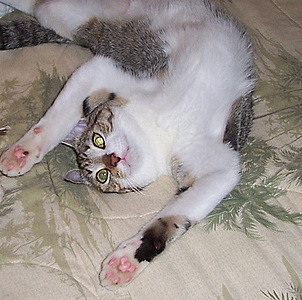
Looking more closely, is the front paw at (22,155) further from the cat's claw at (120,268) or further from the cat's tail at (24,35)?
the cat's tail at (24,35)

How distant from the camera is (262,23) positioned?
2225 millimetres

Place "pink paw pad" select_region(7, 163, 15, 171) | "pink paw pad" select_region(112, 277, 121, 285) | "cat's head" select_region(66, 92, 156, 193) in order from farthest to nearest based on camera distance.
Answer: "cat's head" select_region(66, 92, 156, 193)
"pink paw pad" select_region(7, 163, 15, 171)
"pink paw pad" select_region(112, 277, 121, 285)

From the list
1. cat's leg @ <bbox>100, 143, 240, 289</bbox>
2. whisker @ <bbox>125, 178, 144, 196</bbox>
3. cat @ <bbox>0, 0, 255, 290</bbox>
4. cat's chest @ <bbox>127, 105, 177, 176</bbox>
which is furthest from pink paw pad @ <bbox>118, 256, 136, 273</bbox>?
cat's chest @ <bbox>127, 105, 177, 176</bbox>

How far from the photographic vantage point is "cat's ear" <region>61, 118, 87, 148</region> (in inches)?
71.4

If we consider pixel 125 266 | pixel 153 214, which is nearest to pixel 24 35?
pixel 153 214

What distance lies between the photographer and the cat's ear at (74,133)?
1812mm

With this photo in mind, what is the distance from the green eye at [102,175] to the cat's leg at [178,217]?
0.92 feet

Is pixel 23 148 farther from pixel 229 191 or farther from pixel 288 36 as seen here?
pixel 288 36

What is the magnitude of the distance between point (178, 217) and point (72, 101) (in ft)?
1.99

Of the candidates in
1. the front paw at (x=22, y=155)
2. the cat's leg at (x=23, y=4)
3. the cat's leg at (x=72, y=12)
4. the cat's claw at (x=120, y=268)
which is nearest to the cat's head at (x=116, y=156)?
the front paw at (x=22, y=155)

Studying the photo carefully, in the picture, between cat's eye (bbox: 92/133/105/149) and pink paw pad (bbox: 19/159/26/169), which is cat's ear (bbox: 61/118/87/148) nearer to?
cat's eye (bbox: 92/133/105/149)

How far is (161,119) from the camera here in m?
1.73

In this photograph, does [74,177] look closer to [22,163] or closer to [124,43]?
[22,163]

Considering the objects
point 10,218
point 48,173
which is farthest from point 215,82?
point 10,218
